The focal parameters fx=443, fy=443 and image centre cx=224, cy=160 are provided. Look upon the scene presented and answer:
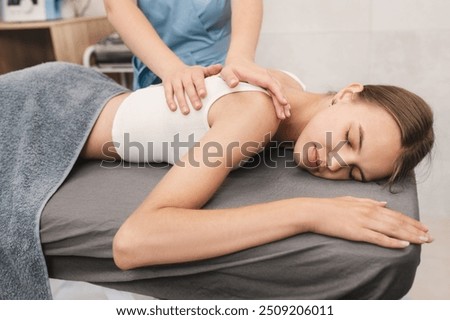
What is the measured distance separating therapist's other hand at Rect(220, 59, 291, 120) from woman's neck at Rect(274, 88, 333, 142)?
136 millimetres

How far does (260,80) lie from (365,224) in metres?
0.40

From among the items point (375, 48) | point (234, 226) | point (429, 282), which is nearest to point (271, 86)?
point (234, 226)

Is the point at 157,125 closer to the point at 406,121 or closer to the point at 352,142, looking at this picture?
the point at 352,142

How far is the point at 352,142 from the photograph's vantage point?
982 millimetres

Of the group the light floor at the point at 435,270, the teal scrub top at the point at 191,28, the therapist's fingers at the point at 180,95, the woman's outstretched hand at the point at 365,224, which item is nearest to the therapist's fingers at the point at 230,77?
the therapist's fingers at the point at 180,95

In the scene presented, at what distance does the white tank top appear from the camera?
3.41 feet

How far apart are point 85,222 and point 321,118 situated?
1.89 feet

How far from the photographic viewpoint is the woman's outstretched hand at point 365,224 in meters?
0.79

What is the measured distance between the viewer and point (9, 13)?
2.29m

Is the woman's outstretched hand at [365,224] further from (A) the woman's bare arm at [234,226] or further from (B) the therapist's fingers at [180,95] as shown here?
(B) the therapist's fingers at [180,95]

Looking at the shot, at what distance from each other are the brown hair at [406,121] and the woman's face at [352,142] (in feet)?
0.05

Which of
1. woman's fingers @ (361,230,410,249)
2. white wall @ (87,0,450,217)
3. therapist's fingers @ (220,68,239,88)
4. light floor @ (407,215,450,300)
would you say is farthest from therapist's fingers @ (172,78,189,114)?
white wall @ (87,0,450,217)
